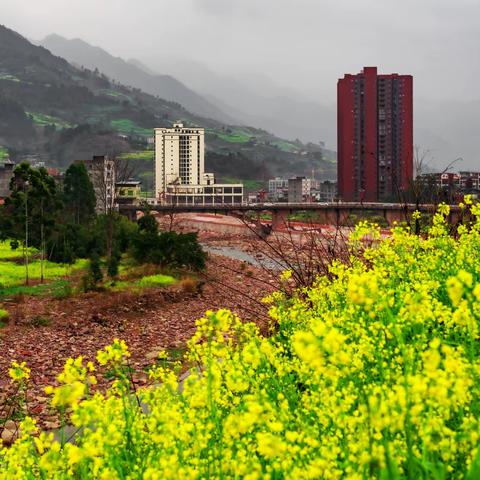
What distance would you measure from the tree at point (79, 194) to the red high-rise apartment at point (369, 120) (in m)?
55.3

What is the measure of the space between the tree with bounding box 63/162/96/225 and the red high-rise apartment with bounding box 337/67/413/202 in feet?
181

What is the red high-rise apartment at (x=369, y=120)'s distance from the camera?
3962 inches

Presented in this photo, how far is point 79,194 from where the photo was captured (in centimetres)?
5038

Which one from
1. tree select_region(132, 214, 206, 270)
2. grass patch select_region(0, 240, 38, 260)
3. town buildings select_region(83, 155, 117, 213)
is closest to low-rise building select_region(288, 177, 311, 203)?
town buildings select_region(83, 155, 117, 213)

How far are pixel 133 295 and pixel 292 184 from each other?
12009cm

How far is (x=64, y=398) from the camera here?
3371mm

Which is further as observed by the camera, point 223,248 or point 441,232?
point 223,248

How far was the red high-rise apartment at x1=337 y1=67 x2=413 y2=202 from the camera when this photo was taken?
101 metres

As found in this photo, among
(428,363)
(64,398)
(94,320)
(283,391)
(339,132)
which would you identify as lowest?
(94,320)

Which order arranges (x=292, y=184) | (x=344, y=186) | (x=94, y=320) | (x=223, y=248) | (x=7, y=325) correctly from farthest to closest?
(x=292, y=184)
(x=344, y=186)
(x=223, y=248)
(x=94, y=320)
(x=7, y=325)

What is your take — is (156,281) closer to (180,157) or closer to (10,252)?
(10,252)

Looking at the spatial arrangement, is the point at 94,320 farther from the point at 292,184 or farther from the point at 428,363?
the point at 292,184

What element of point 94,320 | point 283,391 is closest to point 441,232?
point 283,391

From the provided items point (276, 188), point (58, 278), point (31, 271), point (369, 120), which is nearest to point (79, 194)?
point (31, 271)
